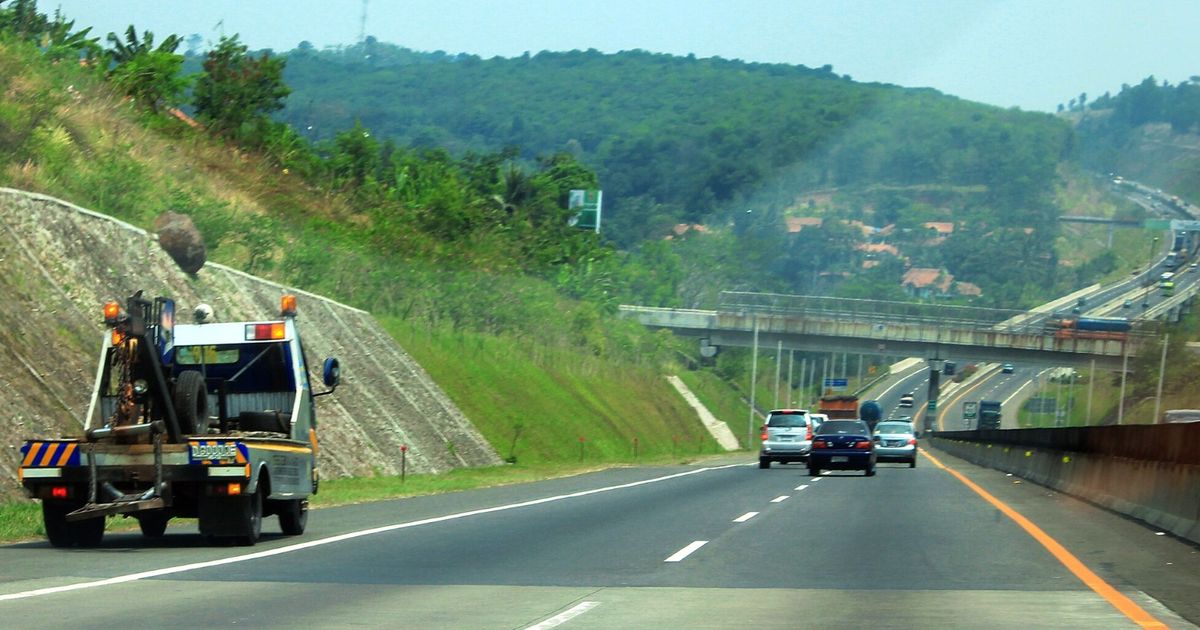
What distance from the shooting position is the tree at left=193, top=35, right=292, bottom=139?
5916 cm

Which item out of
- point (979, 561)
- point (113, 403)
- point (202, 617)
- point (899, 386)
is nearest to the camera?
point (202, 617)

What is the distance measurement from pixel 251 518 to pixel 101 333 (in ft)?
40.1

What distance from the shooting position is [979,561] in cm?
1588

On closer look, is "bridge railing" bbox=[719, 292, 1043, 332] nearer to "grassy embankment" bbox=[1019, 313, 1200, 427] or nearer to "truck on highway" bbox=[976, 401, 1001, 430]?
"grassy embankment" bbox=[1019, 313, 1200, 427]

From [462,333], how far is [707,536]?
1567 inches

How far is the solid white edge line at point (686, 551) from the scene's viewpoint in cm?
1606

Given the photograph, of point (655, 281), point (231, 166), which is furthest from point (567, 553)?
point (655, 281)

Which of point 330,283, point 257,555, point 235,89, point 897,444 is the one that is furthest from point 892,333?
point 257,555

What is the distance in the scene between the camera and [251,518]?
16.9 meters

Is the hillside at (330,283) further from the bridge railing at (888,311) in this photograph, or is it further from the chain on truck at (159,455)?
the bridge railing at (888,311)

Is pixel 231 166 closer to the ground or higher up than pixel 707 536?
higher up

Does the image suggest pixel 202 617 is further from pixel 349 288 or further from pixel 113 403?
pixel 349 288

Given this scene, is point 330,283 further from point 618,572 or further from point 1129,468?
point 618,572

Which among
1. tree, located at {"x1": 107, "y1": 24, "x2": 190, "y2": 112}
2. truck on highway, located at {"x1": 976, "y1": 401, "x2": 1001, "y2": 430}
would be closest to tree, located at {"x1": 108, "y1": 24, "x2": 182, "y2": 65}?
tree, located at {"x1": 107, "y1": 24, "x2": 190, "y2": 112}
